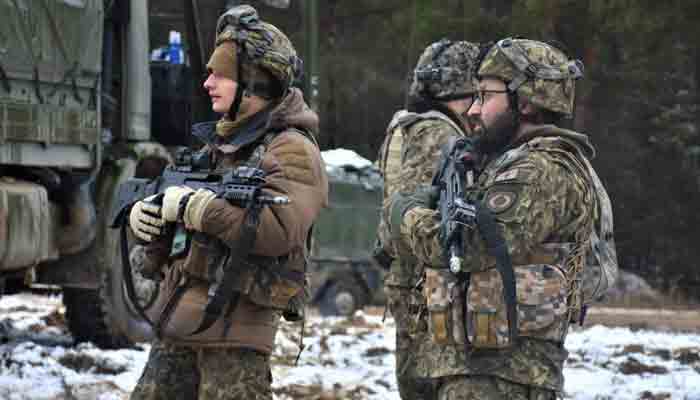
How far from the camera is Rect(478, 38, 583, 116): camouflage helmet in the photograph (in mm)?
4309

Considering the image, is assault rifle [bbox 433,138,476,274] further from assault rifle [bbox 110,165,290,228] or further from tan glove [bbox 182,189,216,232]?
tan glove [bbox 182,189,216,232]

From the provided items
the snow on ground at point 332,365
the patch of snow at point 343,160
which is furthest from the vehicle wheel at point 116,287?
the patch of snow at point 343,160

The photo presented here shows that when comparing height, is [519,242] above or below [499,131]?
below

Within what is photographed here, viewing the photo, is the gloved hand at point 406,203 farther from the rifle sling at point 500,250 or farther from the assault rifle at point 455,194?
the rifle sling at point 500,250

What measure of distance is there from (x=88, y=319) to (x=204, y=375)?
5.45 metres

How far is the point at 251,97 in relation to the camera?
4.49 m

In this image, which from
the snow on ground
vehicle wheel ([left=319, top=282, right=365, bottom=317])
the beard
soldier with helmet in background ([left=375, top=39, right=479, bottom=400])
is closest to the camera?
the beard

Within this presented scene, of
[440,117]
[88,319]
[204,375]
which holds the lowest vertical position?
[88,319]

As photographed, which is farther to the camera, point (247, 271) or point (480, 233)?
point (247, 271)

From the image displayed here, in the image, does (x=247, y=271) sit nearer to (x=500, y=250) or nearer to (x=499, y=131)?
(x=500, y=250)

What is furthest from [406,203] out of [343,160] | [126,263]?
[343,160]

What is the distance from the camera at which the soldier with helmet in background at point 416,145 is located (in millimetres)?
5523

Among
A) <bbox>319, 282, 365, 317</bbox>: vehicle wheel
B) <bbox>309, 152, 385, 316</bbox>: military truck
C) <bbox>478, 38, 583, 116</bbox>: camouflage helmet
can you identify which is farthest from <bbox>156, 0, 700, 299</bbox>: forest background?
<bbox>478, 38, 583, 116</bbox>: camouflage helmet

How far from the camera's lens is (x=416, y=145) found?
5.66 m
